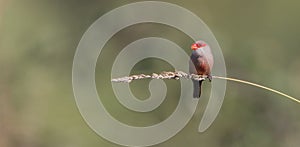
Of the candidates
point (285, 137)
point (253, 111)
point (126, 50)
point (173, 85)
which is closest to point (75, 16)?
point (126, 50)

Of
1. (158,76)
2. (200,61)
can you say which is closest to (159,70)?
(200,61)

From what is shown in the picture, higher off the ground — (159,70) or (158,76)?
(159,70)

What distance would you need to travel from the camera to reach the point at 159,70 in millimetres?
5723

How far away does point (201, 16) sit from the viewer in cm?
626

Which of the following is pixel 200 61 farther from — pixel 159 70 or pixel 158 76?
pixel 159 70

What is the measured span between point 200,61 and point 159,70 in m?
3.84

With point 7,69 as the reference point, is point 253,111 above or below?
below

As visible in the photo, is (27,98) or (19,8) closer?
(27,98)

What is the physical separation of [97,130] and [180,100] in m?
0.73

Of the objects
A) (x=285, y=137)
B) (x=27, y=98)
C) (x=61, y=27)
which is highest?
(x=61, y=27)

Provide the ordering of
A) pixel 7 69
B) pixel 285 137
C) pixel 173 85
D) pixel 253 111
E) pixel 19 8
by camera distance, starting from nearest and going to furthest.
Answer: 1. pixel 285 137
2. pixel 253 111
3. pixel 173 85
4. pixel 7 69
5. pixel 19 8

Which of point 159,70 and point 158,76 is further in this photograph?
point 159,70

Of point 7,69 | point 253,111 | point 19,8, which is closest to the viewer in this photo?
point 253,111

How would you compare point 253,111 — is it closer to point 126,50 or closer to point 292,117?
point 292,117
